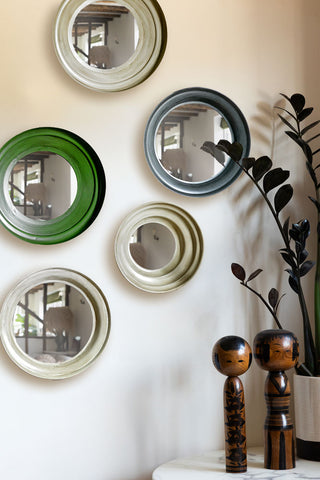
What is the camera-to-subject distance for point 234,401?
60.4 inches

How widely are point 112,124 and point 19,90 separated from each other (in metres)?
0.28

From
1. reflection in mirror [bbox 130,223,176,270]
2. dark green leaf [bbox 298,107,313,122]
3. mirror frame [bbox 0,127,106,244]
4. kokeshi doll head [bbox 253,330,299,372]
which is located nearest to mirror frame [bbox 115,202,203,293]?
reflection in mirror [bbox 130,223,176,270]

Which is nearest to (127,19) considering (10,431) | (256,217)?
(256,217)

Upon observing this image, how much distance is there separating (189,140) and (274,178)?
273 millimetres

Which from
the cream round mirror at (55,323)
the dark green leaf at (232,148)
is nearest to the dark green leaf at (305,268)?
the dark green leaf at (232,148)

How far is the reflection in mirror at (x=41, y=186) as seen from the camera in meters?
1.68

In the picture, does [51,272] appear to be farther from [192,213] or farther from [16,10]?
[16,10]

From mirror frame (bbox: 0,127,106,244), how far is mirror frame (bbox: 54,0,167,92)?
0.59 ft

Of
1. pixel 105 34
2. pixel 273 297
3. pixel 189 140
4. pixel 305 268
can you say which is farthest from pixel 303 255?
pixel 105 34

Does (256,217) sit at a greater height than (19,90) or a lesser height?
lesser

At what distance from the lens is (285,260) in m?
1.71

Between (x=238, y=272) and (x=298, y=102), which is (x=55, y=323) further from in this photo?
(x=298, y=102)

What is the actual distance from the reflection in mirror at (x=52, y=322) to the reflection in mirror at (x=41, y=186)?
213 mm

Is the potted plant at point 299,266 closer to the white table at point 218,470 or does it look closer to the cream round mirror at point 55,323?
the white table at point 218,470
